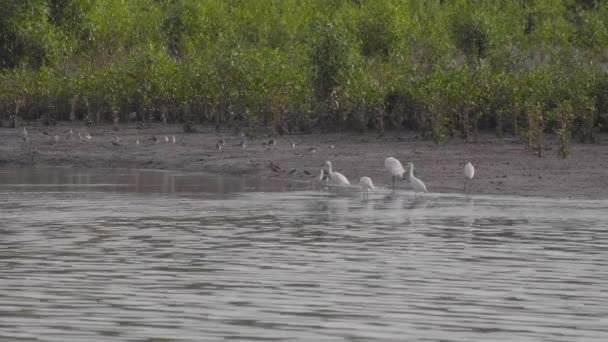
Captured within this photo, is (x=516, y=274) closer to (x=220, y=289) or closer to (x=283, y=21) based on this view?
(x=220, y=289)

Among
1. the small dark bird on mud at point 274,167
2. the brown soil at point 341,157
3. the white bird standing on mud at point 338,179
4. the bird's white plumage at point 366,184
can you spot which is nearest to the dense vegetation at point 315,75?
the brown soil at point 341,157

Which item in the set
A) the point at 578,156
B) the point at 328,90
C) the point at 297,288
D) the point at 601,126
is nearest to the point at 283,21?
the point at 328,90

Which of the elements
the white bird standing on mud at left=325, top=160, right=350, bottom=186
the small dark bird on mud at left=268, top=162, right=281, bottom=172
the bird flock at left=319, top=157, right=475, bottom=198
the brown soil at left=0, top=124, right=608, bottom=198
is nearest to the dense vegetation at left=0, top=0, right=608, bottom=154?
the brown soil at left=0, top=124, right=608, bottom=198

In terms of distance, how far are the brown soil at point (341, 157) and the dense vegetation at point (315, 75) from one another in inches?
28.6

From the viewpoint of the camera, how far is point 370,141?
94.7 feet

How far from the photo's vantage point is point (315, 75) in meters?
31.4

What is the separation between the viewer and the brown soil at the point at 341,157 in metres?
21.9

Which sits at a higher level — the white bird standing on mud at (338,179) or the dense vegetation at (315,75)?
the dense vegetation at (315,75)

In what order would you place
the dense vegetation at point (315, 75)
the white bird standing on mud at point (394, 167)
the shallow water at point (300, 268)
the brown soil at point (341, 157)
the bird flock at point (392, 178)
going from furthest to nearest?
the dense vegetation at point (315, 75)
the brown soil at point (341, 157)
the white bird standing on mud at point (394, 167)
the bird flock at point (392, 178)
the shallow water at point (300, 268)

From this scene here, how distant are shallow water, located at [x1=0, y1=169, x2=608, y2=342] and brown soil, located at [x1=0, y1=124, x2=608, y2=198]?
6.83 feet

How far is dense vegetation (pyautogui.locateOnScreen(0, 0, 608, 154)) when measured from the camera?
28.7 metres

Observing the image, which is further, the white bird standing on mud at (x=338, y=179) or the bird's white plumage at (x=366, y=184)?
the white bird standing on mud at (x=338, y=179)

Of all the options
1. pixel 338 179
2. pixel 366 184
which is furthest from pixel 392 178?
pixel 366 184

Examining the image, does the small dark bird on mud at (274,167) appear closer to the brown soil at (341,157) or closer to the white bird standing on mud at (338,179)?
the brown soil at (341,157)
